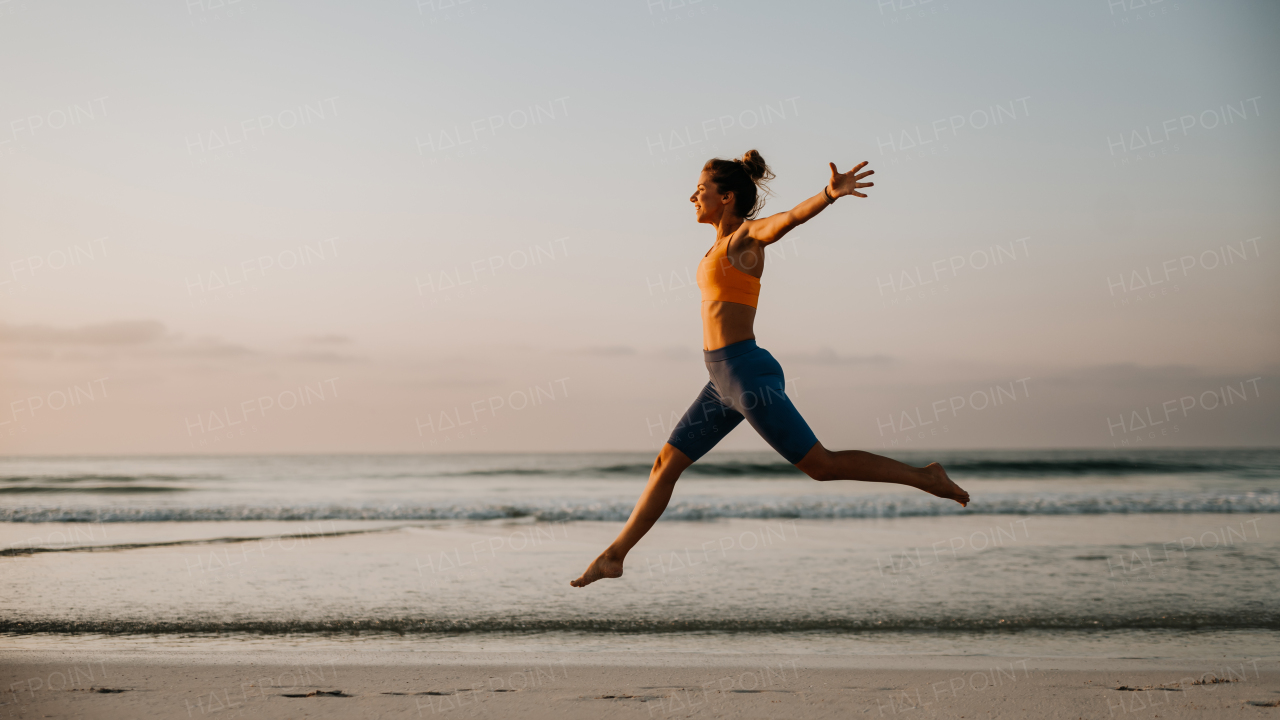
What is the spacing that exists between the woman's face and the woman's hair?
2 centimetres

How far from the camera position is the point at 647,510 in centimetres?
405

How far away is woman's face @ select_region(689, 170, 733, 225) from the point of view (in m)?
3.86

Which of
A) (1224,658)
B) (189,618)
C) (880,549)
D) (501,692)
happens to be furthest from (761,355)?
(880,549)

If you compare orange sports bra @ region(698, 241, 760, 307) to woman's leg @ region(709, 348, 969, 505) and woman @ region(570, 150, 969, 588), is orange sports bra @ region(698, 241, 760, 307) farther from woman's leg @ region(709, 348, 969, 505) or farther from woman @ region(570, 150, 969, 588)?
woman's leg @ region(709, 348, 969, 505)

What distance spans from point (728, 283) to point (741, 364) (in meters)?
0.37

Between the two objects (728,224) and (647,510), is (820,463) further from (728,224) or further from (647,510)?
(728,224)

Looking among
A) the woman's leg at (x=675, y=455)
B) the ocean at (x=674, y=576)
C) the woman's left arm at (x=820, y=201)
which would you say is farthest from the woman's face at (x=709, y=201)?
the ocean at (x=674, y=576)

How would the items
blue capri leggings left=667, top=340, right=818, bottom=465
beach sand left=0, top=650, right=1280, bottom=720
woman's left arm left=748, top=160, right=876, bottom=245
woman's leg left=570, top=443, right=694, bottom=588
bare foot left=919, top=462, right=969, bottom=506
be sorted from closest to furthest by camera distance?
woman's left arm left=748, top=160, right=876, bottom=245
blue capri leggings left=667, top=340, right=818, bottom=465
bare foot left=919, top=462, right=969, bottom=506
woman's leg left=570, top=443, right=694, bottom=588
beach sand left=0, top=650, right=1280, bottom=720

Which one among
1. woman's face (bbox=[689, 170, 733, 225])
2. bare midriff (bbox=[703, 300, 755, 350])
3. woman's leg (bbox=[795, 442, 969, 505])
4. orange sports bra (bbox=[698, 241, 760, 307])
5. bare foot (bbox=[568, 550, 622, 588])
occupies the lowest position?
bare foot (bbox=[568, 550, 622, 588])

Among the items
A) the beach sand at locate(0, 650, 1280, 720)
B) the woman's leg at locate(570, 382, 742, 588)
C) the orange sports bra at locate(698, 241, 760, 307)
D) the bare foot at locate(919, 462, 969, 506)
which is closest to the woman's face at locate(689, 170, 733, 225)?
the orange sports bra at locate(698, 241, 760, 307)

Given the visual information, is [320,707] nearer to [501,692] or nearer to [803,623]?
[501,692]

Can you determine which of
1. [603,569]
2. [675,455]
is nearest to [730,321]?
[675,455]

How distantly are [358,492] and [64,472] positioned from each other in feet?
48.3

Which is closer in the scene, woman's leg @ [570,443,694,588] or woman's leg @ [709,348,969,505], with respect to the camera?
woman's leg @ [709,348,969,505]
